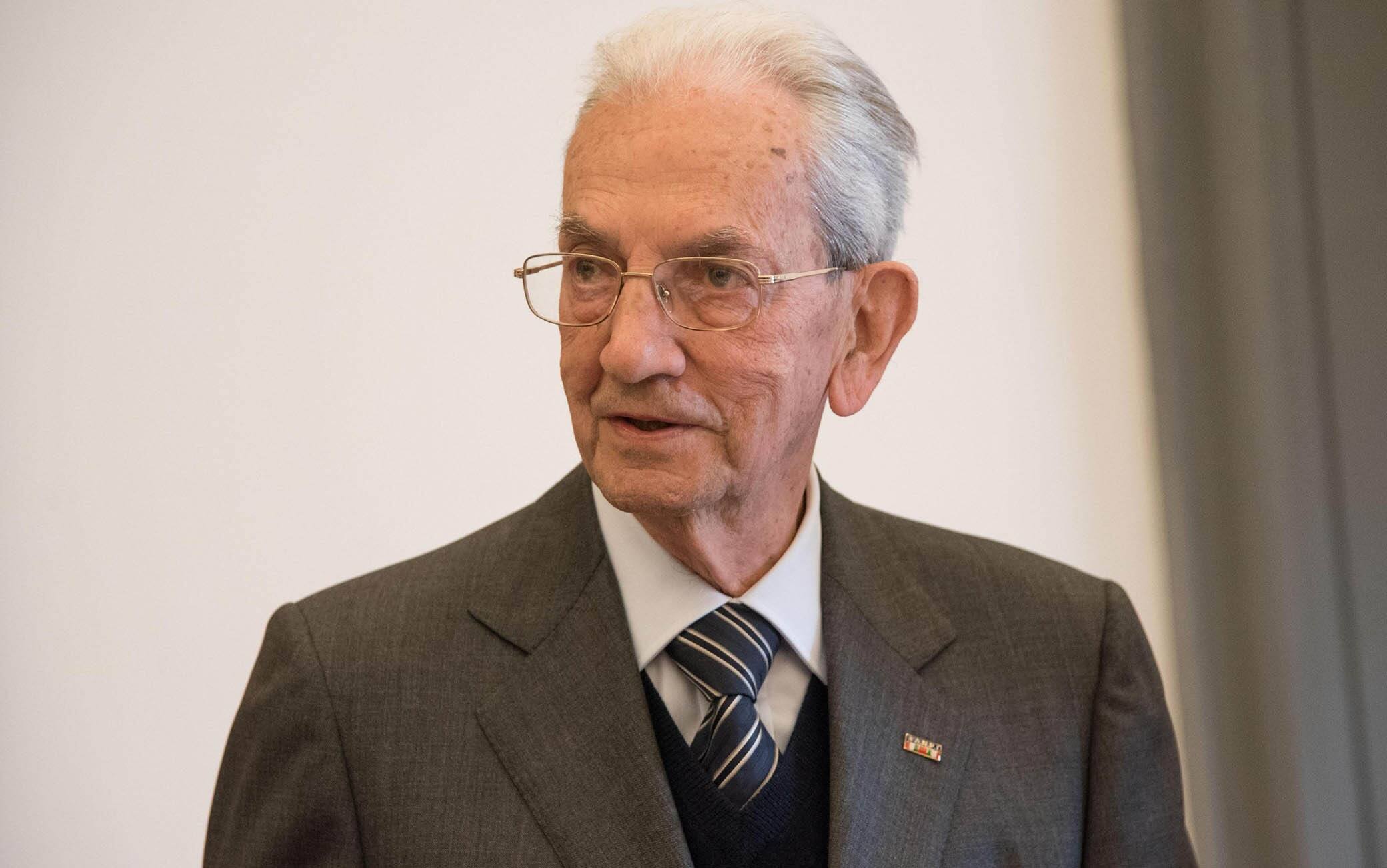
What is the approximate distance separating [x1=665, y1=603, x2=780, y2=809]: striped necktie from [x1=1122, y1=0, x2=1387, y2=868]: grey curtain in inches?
53.0

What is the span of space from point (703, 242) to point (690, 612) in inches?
15.6

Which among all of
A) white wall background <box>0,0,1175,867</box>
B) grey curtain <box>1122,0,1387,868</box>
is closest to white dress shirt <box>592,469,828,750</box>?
white wall background <box>0,0,1175,867</box>

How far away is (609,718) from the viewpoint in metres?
1.37

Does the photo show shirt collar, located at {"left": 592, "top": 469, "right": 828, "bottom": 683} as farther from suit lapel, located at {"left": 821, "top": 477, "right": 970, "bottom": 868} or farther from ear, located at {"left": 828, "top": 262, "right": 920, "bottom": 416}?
ear, located at {"left": 828, "top": 262, "right": 920, "bottom": 416}

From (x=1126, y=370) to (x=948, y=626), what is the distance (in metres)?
1.32

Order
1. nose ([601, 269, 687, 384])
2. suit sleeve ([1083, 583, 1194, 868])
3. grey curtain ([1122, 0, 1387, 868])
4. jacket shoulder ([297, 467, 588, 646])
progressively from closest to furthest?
1. nose ([601, 269, 687, 384])
2. jacket shoulder ([297, 467, 588, 646])
3. suit sleeve ([1083, 583, 1194, 868])
4. grey curtain ([1122, 0, 1387, 868])

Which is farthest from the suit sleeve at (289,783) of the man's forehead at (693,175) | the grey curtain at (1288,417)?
the grey curtain at (1288,417)

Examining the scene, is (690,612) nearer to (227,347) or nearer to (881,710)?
(881,710)

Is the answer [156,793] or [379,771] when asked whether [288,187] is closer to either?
[156,793]

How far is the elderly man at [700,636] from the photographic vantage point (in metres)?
1.33

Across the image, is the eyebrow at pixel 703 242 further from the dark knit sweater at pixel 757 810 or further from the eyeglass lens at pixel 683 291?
the dark knit sweater at pixel 757 810

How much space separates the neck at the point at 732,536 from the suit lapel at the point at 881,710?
0.08m

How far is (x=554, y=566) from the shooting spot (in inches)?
58.4

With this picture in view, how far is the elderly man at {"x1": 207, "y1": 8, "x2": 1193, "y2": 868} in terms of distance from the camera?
133 centimetres
